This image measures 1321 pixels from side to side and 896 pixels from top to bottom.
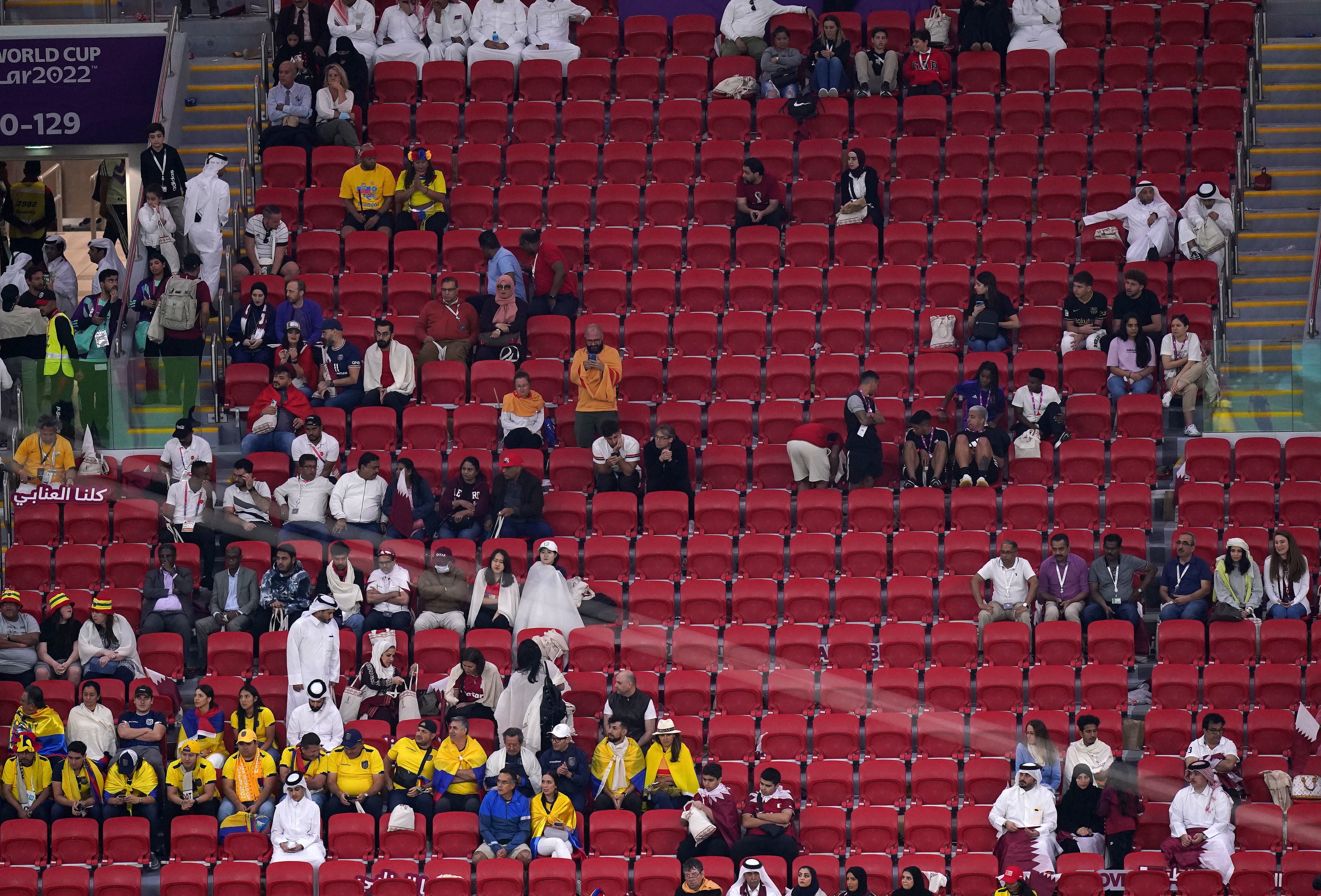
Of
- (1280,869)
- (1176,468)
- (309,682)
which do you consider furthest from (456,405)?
(1280,869)

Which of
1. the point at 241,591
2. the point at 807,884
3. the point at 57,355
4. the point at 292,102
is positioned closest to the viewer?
the point at 807,884

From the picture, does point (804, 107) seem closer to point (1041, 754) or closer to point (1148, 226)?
point (1148, 226)

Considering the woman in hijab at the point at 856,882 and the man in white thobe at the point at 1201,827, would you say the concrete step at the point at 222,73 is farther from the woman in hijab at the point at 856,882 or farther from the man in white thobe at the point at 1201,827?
the man in white thobe at the point at 1201,827

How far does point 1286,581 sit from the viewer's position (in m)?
18.3

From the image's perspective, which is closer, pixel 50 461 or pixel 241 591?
pixel 241 591

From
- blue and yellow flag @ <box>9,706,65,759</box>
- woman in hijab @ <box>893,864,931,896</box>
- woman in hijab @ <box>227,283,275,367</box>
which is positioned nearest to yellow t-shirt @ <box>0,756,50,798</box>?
blue and yellow flag @ <box>9,706,65,759</box>

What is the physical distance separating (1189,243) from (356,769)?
10012 millimetres

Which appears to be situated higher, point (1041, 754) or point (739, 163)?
point (739, 163)

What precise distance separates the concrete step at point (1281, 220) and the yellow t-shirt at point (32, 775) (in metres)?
13.3

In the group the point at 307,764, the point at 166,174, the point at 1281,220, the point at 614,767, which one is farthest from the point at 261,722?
the point at 1281,220

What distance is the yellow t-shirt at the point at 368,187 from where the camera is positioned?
2205 cm

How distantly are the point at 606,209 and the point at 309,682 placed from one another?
6793mm

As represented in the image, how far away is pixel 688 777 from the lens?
1698 cm

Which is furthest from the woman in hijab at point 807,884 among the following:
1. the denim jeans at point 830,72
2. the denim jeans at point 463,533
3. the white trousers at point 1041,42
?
the white trousers at point 1041,42
